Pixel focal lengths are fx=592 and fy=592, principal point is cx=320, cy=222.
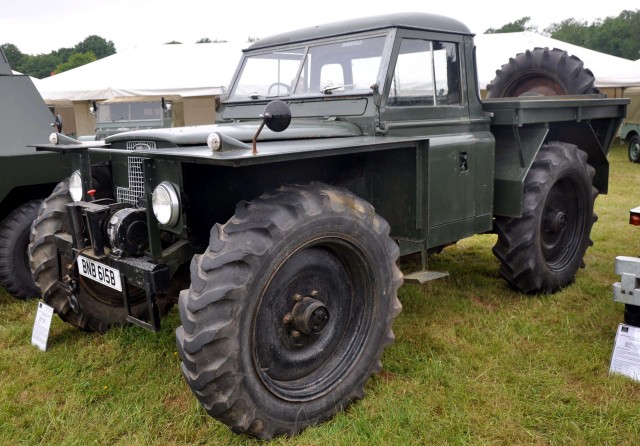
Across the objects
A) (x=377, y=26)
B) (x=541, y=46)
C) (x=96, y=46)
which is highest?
(x=96, y=46)

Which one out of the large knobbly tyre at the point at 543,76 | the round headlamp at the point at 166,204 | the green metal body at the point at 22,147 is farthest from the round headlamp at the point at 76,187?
the large knobbly tyre at the point at 543,76

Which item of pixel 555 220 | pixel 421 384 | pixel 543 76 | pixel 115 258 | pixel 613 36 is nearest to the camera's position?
pixel 115 258

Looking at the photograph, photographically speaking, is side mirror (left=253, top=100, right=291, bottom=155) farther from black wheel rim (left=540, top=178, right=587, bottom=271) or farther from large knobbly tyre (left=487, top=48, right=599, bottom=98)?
large knobbly tyre (left=487, top=48, right=599, bottom=98)

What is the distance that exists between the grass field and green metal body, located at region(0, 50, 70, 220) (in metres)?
1.03

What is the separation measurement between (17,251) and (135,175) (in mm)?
2281

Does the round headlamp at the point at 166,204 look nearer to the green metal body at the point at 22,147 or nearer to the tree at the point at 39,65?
the green metal body at the point at 22,147

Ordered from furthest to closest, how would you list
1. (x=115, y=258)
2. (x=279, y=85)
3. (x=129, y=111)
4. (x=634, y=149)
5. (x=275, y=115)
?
1. (x=634, y=149)
2. (x=129, y=111)
3. (x=279, y=85)
4. (x=115, y=258)
5. (x=275, y=115)

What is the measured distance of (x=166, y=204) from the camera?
2994 millimetres

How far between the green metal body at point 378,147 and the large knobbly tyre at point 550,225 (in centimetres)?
20

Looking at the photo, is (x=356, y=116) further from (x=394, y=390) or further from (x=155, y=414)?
(x=155, y=414)

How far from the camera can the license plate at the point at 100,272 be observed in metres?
3.28

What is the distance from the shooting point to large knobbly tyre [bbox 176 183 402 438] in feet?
8.77

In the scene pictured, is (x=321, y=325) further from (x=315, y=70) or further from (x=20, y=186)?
(x=20, y=186)

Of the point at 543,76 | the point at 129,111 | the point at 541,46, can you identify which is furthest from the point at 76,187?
the point at 541,46
